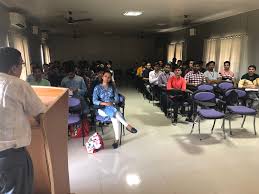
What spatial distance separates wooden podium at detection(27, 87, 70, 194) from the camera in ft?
5.40

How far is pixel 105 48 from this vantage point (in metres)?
16.4

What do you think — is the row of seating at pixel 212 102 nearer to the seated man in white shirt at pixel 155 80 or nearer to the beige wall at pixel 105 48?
the seated man in white shirt at pixel 155 80

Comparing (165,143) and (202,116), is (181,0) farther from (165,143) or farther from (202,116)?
(165,143)

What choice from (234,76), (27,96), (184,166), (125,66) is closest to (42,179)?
(27,96)

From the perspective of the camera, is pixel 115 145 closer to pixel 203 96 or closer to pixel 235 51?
pixel 203 96

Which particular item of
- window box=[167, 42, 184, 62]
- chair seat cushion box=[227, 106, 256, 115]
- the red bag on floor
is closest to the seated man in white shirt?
chair seat cushion box=[227, 106, 256, 115]

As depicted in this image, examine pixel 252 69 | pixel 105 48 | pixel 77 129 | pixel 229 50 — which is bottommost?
pixel 77 129

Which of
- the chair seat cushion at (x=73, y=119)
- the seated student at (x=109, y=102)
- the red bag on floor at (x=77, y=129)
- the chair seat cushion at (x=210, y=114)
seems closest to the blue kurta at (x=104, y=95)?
the seated student at (x=109, y=102)

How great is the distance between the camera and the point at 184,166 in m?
3.37

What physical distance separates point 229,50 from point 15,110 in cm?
745

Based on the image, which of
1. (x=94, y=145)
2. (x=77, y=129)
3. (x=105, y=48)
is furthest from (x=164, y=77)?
(x=105, y=48)

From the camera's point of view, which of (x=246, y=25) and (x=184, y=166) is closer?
(x=184, y=166)

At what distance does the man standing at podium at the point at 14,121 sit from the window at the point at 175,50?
11.2 meters

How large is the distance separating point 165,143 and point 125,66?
1285 centimetres
